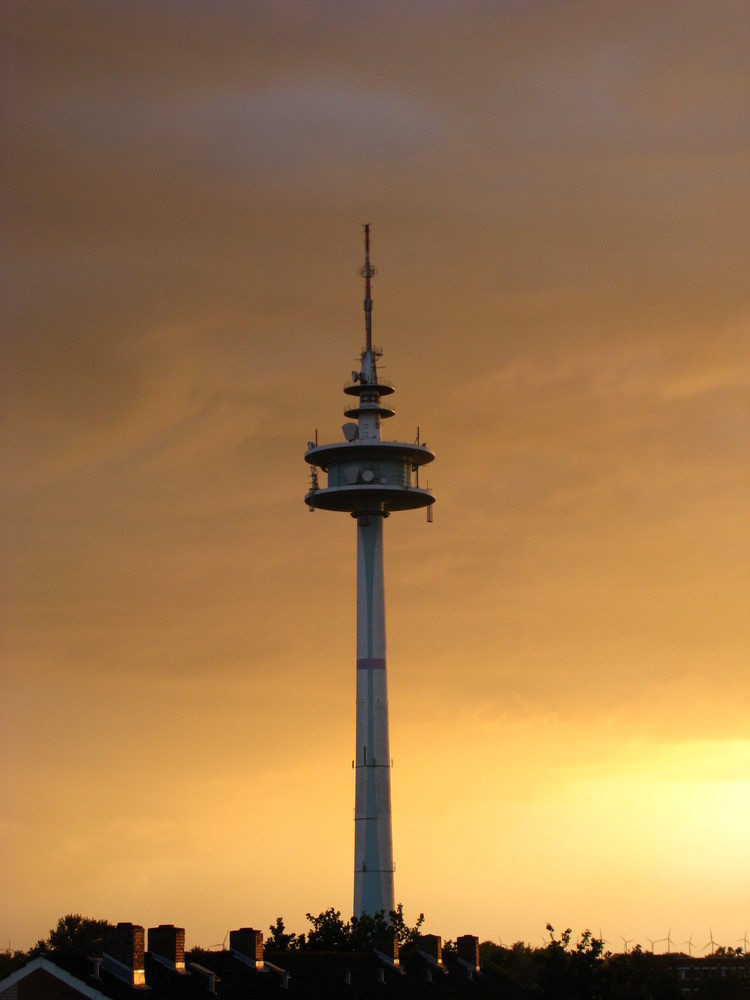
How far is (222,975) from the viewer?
8306 centimetres

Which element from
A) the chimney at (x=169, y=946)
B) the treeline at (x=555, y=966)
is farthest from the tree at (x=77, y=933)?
the chimney at (x=169, y=946)

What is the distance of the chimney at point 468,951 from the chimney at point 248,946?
103 ft

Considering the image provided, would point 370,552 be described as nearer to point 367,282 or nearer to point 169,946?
point 367,282

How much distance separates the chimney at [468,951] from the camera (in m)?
Answer: 117

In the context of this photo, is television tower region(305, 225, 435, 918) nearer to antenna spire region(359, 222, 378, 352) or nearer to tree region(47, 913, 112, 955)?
antenna spire region(359, 222, 378, 352)

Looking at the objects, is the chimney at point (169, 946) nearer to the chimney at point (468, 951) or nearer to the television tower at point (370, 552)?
the chimney at point (468, 951)

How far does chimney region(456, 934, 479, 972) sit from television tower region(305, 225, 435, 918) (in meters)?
13.8

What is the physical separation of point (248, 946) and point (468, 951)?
111ft

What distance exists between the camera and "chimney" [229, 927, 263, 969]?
87.2m

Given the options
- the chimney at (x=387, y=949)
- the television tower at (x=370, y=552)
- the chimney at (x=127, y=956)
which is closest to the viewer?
the chimney at (x=127, y=956)

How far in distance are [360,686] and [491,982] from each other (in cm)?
2935

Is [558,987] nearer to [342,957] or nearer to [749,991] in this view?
[342,957]

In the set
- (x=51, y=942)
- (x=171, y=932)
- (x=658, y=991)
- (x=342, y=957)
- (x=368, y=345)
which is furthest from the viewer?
(x=51, y=942)

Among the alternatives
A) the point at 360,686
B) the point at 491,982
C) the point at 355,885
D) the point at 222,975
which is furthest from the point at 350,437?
the point at 222,975
